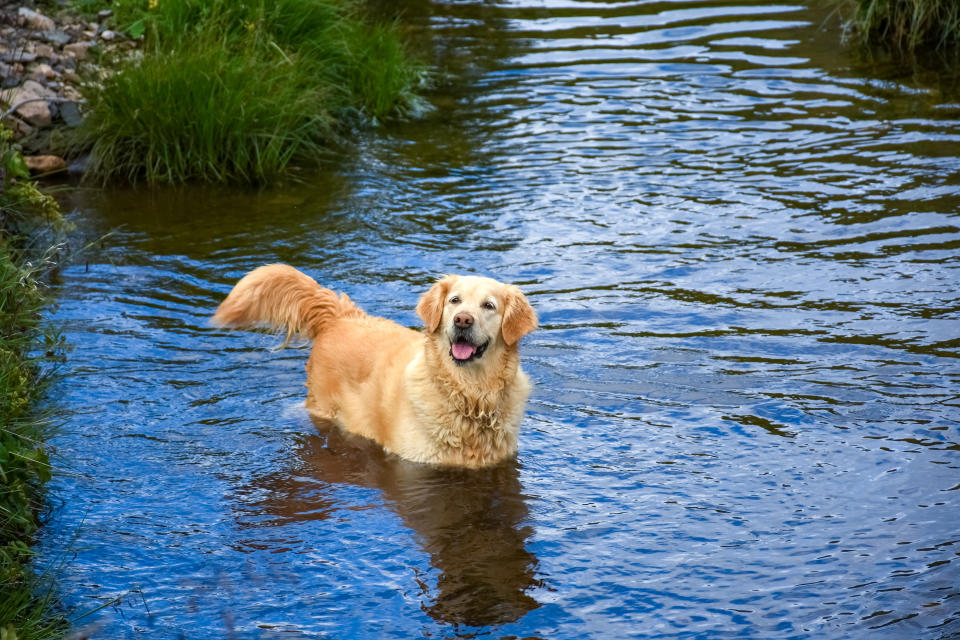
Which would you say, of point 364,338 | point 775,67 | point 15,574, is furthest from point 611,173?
point 15,574

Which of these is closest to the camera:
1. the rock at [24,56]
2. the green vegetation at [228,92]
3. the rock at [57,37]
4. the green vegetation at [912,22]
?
the green vegetation at [228,92]

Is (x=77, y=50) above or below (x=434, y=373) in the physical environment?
above

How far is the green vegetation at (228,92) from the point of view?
36.1 feet

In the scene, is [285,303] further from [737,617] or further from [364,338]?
[737,617]

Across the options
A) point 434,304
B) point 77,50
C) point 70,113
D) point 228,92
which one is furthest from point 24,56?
point 434,304

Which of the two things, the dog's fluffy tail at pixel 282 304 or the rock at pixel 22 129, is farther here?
the rock at pixel 22 129

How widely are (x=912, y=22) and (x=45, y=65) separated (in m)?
10.3

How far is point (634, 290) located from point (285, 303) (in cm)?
289

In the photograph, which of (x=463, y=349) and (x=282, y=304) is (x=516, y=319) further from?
(x=282, y=304)

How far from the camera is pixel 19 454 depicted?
207 inches

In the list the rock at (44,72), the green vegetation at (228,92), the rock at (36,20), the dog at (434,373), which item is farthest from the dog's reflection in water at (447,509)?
the rock at (36,20)

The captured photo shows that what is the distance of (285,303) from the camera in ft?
24.6

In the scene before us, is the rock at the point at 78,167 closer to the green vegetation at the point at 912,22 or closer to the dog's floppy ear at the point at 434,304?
the dog's floppy ear at the point at 434,304

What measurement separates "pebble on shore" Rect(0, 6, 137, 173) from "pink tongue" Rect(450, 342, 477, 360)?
6050mm
